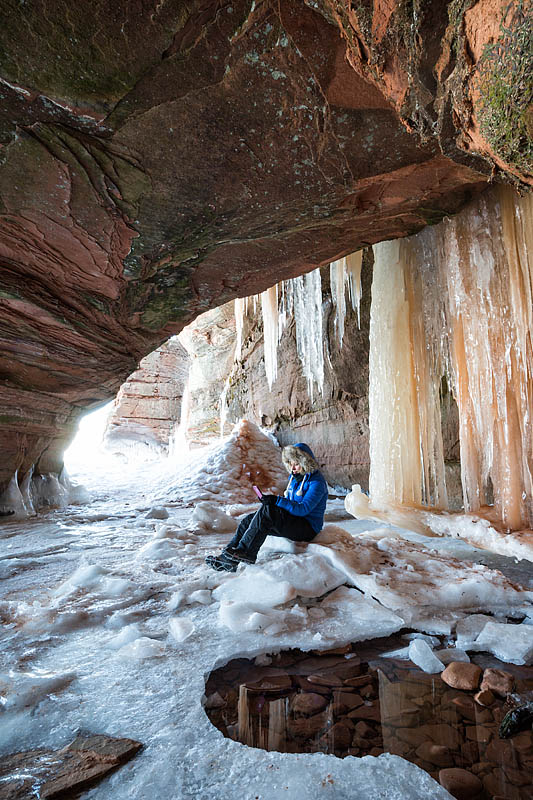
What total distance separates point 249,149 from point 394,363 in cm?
246

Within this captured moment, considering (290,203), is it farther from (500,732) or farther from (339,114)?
(500,732)

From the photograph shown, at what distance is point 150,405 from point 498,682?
1617 centimetres

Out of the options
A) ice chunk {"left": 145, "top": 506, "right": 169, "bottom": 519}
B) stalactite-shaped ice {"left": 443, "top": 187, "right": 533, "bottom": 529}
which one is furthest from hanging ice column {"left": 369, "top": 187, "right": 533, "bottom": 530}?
ice chunk {"left": 145, "top": 506, "right": 169, "bottom": 519}

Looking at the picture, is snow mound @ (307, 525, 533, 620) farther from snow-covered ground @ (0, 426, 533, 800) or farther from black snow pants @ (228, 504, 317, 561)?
black snow pants @ (228, 504, 317, 561)

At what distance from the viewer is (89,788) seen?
1.04m

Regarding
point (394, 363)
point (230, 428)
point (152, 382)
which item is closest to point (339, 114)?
point (394, 363)

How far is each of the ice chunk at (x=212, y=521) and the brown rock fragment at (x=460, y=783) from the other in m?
3.81

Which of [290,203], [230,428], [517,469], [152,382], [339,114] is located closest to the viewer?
[339,114]

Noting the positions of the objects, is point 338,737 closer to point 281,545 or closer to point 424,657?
point 424,657

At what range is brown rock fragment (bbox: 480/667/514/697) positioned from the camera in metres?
1.50

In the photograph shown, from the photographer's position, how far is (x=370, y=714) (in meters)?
1.39

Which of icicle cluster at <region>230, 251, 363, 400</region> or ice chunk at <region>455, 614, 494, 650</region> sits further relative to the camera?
icicle cluster at <region>230, 251, 363, 400</region>

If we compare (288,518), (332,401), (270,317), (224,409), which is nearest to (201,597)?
(288,518)

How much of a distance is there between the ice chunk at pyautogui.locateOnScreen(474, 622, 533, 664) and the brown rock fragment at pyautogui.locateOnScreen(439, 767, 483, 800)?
31.2 inches
